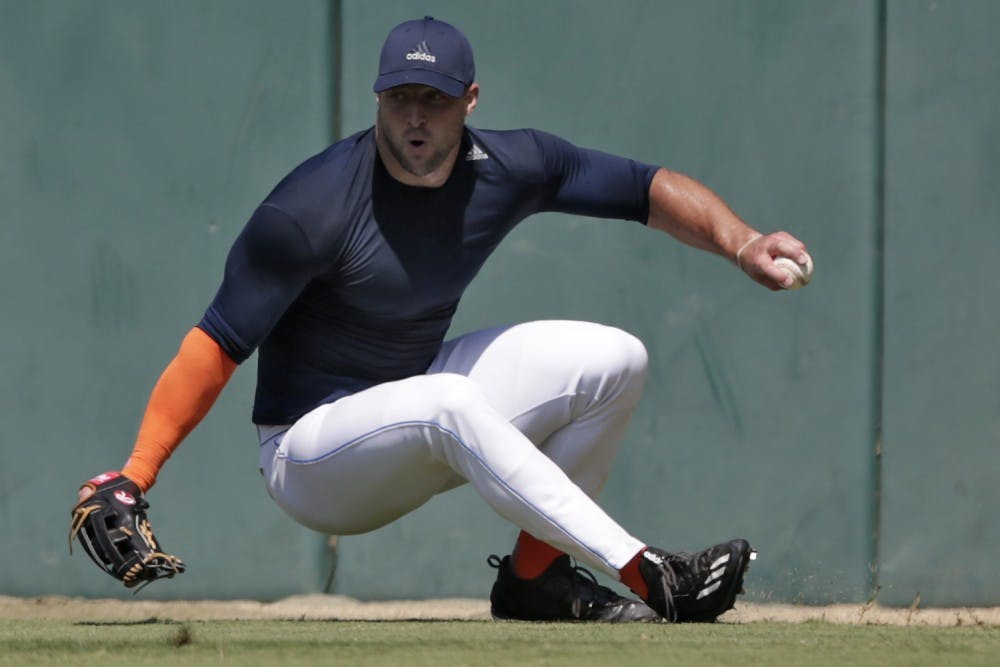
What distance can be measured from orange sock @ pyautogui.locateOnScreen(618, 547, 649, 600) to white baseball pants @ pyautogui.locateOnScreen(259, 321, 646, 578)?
0.01 metres

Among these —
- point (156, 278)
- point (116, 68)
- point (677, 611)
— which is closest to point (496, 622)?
point (677, 611)

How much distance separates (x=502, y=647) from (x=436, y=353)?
110cm

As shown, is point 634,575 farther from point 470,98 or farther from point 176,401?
point 470,98

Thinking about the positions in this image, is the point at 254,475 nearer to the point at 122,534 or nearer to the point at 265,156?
the point at 265,156

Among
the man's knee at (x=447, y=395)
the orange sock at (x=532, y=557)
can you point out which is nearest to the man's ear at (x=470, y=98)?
the man's knee at (x=447, y=395)

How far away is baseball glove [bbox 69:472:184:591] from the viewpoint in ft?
10.8

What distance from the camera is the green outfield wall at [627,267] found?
190 inches

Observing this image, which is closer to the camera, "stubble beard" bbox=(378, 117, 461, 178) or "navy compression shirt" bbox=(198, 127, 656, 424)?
"navy compression shirt" bbox=(198, 127, 656, 424)

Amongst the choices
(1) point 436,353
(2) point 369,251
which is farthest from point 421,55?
(1) point 436,353

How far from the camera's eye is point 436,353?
12.9 feet

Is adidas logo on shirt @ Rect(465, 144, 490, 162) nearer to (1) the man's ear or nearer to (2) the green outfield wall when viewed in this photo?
(1) the man's ear

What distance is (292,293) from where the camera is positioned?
139 inches

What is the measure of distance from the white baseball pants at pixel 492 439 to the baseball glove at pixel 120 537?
446 mm

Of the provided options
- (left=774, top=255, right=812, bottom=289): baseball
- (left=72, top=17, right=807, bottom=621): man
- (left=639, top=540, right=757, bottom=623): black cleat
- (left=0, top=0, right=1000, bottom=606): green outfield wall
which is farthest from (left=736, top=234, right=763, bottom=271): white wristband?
(left=0, top=0, right=1000, bottom=606): green outfield wall
